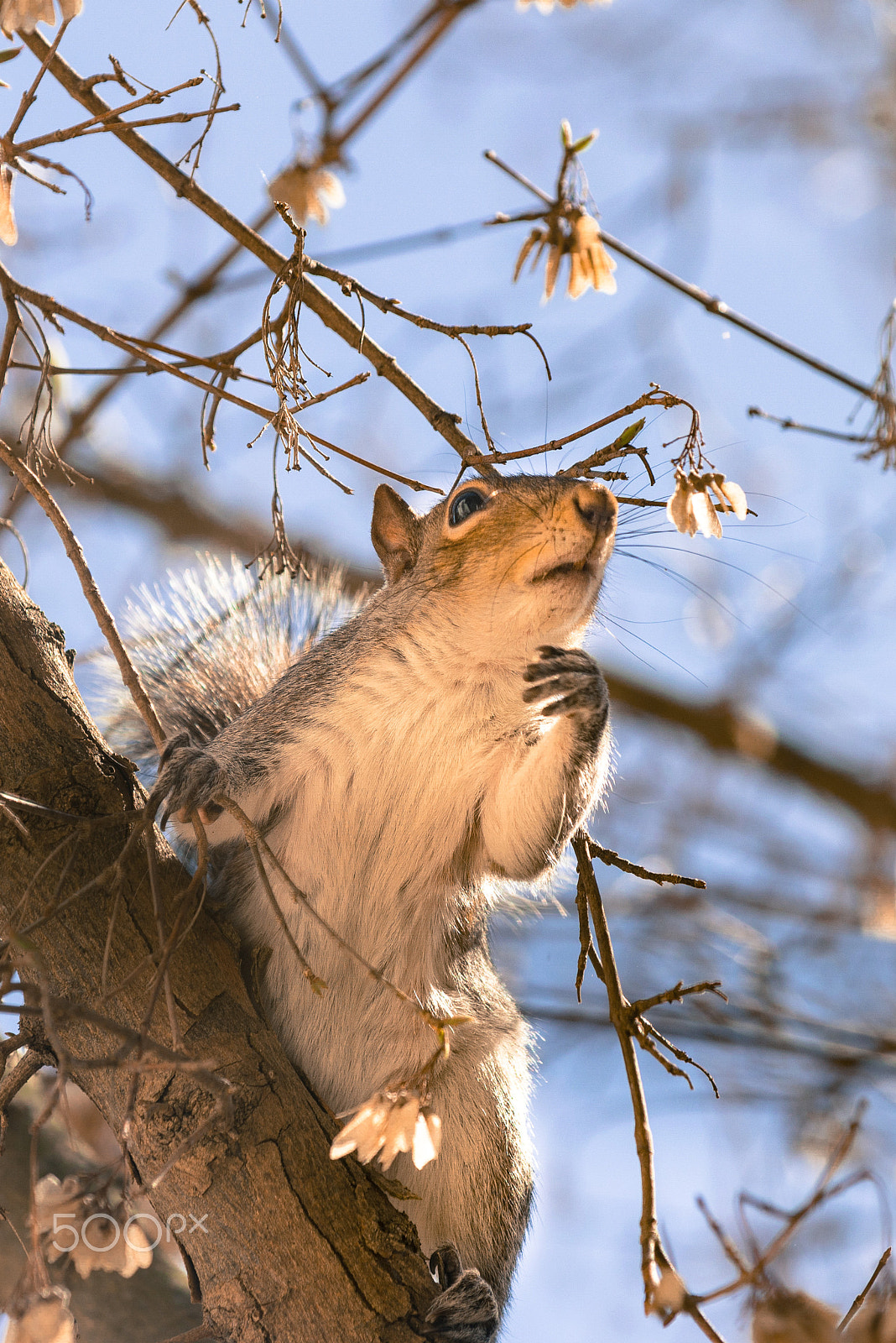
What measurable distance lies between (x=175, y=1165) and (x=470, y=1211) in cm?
73

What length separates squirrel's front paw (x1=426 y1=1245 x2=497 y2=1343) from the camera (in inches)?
72.3

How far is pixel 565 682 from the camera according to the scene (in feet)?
6.53

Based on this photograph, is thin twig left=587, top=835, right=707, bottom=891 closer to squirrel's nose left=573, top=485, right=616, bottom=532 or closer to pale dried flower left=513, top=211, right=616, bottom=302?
squirrel's nose left=573, top=485, right=616, bottom=532

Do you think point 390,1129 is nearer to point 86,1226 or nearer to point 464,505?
point 86,1226

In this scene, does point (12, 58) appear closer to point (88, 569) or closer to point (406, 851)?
point (88, 569)

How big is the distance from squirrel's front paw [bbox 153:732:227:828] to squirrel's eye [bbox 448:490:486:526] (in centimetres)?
70

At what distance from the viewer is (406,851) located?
2357 millimetres

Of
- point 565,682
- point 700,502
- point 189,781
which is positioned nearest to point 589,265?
point 700,502

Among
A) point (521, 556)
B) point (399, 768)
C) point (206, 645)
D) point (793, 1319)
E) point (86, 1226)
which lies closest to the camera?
point (793, 1319)

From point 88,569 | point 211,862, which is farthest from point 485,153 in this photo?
point 211,862

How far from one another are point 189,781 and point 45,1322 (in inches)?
38.6

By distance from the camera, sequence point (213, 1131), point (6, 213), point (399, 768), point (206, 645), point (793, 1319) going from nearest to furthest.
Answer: point (793, 1319) → point (6, 213) → point (213, 1131) → point (399, 768) → point (206, 645)

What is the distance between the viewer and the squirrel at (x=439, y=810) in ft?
7.28

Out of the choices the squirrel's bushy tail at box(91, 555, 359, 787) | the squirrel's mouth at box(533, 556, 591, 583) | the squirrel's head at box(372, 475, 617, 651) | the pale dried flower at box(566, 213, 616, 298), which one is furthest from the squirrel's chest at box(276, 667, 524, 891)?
the pale dried flower at box(566, 213, 616, 298)
